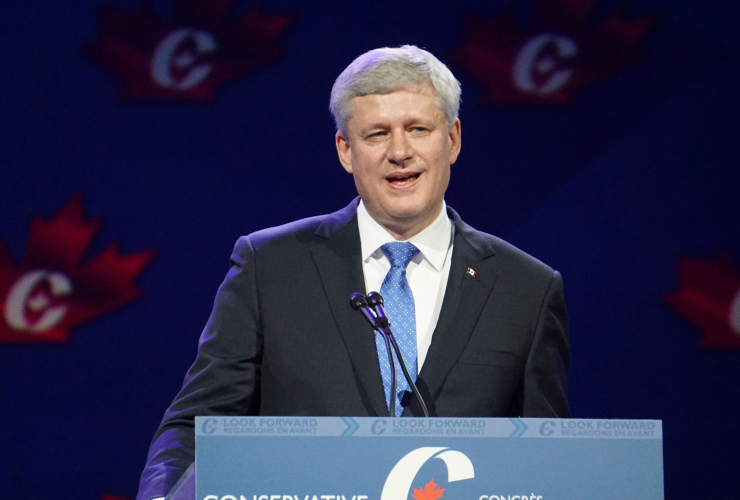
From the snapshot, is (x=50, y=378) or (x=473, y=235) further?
(x=50, y=378)

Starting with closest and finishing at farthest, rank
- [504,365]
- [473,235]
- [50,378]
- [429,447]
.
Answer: [429,447]
[504,365]
[473,235]
[50,378]

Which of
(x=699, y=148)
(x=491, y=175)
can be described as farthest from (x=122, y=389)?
(x=699, y=148)

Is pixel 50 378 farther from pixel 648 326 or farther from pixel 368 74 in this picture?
pixel 648 326

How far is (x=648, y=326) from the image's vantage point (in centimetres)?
307

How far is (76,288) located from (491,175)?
5.08 feet

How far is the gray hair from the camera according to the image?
186 centimetres

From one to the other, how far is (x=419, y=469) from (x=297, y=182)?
1.98 metres

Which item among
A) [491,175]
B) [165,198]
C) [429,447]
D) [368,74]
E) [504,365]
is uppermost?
[491,175]

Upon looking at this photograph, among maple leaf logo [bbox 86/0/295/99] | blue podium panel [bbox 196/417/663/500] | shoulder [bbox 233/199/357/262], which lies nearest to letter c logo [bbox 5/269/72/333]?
maple leaf logo [bbox 86/0/295/99]

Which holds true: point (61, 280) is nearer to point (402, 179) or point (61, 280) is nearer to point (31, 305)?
point (31, 305)

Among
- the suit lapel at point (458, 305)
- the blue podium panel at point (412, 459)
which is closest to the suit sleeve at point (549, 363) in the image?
the suit lapel at point (458, 305)

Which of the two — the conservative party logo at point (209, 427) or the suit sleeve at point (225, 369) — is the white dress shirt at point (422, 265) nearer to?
the suit sleeve at point (225, 369)

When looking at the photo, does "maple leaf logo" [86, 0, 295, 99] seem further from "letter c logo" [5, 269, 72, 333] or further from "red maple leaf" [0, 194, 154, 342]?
"letter c logo" [5, 269, 72, 333]

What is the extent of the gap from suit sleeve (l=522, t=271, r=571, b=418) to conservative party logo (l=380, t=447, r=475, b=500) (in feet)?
2.38
